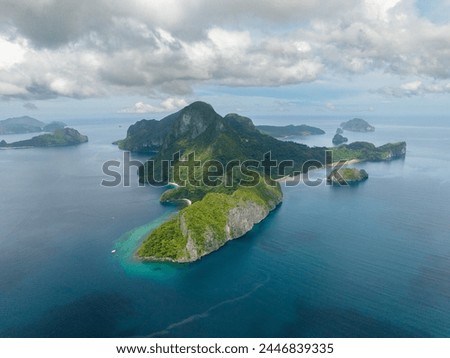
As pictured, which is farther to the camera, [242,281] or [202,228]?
[202,228]

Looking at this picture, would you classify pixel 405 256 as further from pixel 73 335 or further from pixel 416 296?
pixel 73 335

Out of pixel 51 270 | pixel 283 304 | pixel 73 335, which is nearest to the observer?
pixel 73 335

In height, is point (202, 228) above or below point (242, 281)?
above

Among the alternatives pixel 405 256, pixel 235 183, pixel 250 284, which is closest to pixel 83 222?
pixel 235 183

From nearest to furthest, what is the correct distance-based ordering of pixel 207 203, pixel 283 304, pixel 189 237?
pixel 283 304 < pixel 189 237 < pixel 207 203

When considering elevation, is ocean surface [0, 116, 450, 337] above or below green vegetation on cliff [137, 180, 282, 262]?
below

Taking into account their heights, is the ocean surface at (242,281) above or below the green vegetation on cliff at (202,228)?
below

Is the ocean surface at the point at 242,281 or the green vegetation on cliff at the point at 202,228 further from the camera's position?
the green vegetation on cliff at the point at 202,228

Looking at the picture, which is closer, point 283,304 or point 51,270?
point 283,304

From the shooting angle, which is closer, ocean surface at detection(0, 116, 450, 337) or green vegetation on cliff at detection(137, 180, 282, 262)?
ocean surface at detection(0, 116, 450, 337)

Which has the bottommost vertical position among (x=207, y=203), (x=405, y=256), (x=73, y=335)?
(x=73, y=335)
